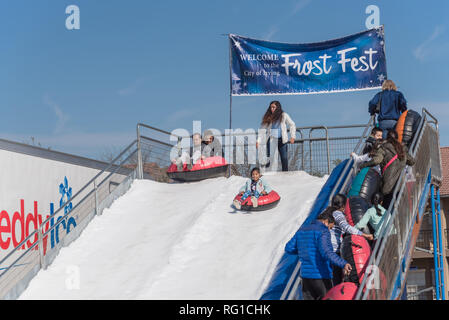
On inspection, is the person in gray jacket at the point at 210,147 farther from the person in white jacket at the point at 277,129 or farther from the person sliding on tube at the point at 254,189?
the person sliding on tube at the point at 254,189

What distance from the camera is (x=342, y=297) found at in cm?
707

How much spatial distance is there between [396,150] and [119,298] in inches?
205

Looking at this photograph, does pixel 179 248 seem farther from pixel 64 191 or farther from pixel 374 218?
pixel 64 191

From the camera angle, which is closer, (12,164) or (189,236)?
(189,236)

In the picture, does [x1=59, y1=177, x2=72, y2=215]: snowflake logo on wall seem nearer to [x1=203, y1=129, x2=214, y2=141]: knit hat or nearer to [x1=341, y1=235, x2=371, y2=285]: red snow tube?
[x1=203, y1=129, x2=214, y2=141]: knit hat

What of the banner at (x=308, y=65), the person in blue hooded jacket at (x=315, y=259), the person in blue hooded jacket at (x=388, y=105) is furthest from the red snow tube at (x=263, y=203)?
the banner at (x=308, y=65)

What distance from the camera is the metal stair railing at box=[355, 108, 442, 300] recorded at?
23.9 feet

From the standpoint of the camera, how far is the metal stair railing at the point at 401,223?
7.30m

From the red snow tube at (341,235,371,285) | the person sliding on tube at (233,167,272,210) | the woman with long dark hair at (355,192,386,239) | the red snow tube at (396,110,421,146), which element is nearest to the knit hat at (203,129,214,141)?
the person sliding on tube at (233,167,272,210)

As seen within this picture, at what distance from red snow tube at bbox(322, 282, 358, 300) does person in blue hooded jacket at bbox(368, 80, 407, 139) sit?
5514 millimetres

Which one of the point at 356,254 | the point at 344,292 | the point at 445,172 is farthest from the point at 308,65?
the point at 445,172

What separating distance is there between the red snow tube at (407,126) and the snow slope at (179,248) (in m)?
2.14

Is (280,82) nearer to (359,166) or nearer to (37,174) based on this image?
(359,166)
